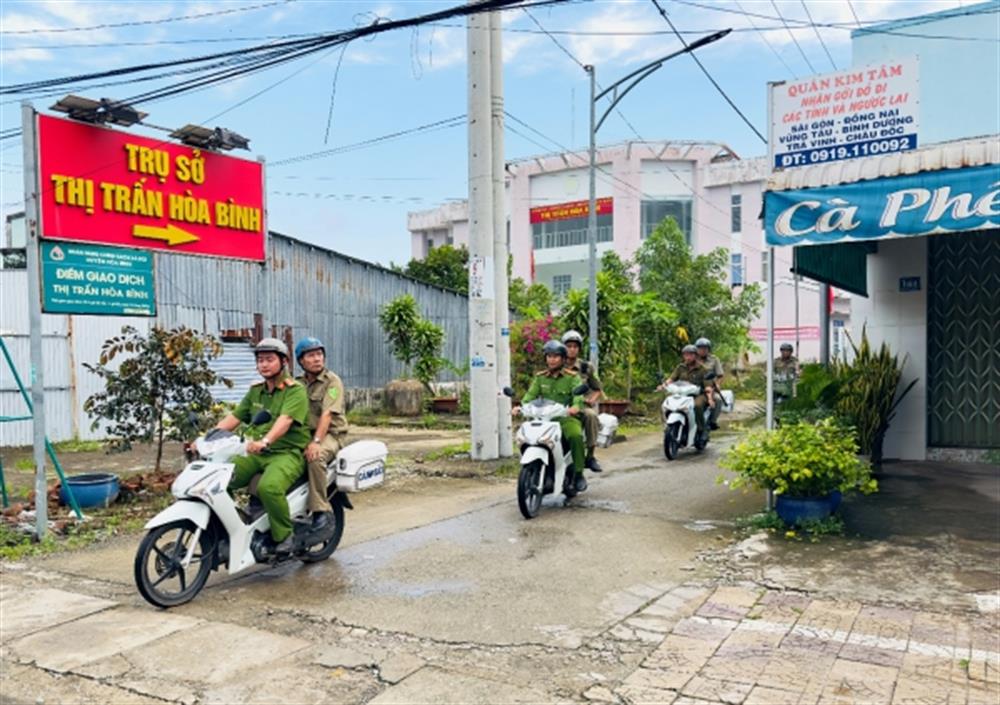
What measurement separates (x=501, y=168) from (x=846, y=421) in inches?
215

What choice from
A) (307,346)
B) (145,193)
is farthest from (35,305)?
(307,346)

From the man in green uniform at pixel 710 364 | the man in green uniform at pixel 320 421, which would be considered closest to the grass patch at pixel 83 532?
the man in green uniform at pixel 320 421

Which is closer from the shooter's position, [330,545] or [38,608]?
[38,608]

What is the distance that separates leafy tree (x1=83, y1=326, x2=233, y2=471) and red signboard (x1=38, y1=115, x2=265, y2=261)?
1.26m

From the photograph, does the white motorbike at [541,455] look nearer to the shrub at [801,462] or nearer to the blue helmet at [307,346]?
the shrub at [801,462]

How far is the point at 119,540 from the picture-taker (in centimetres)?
738

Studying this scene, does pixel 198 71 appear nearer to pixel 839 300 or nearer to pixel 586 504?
pixel 586 504

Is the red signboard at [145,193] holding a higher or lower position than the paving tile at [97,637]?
higher

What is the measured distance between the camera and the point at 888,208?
6.37 meters

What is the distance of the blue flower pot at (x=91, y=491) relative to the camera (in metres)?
8.49

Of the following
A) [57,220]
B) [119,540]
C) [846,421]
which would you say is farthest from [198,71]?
[846,421]

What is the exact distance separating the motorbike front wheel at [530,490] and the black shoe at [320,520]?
205 centimetres

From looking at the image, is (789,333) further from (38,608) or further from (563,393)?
(38,608)

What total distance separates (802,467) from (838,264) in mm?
4103
